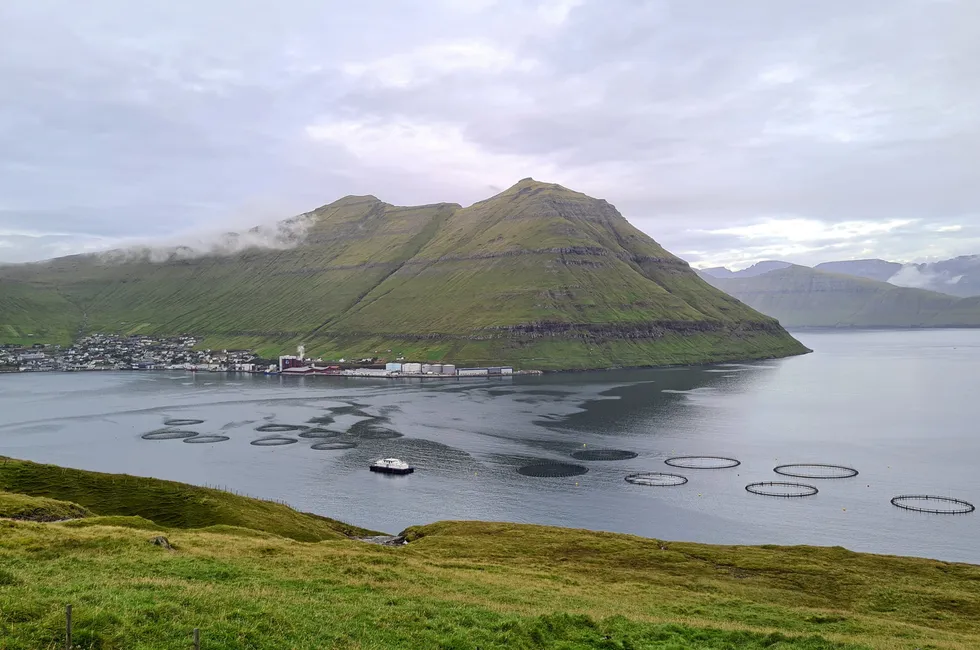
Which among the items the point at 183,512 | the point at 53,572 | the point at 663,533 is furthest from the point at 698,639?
the point at 663,533

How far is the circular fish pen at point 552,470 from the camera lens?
5738 inches

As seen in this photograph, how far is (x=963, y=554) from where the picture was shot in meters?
97.0

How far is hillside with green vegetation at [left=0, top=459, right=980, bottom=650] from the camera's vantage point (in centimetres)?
3047

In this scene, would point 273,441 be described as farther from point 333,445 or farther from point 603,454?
point 603,454

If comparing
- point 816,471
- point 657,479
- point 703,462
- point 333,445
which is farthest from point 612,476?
point 333,445

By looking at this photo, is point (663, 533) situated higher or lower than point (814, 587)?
lower

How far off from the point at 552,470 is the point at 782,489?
45045 mm

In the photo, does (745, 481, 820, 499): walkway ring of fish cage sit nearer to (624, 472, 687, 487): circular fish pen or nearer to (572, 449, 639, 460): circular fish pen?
(624, 472, 687, 487): circular fish pen

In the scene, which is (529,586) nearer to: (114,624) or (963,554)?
(114,624)

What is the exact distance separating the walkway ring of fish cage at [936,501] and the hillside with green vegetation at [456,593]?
50.1 m

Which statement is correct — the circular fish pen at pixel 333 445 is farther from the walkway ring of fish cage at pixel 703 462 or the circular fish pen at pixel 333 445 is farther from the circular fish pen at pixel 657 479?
the walkway ring of fish cage at pixel 703 462

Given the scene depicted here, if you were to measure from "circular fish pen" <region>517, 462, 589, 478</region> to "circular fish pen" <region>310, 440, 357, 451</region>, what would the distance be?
51.2 meters

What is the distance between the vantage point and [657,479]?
142 meters

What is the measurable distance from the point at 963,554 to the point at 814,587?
51803mm
